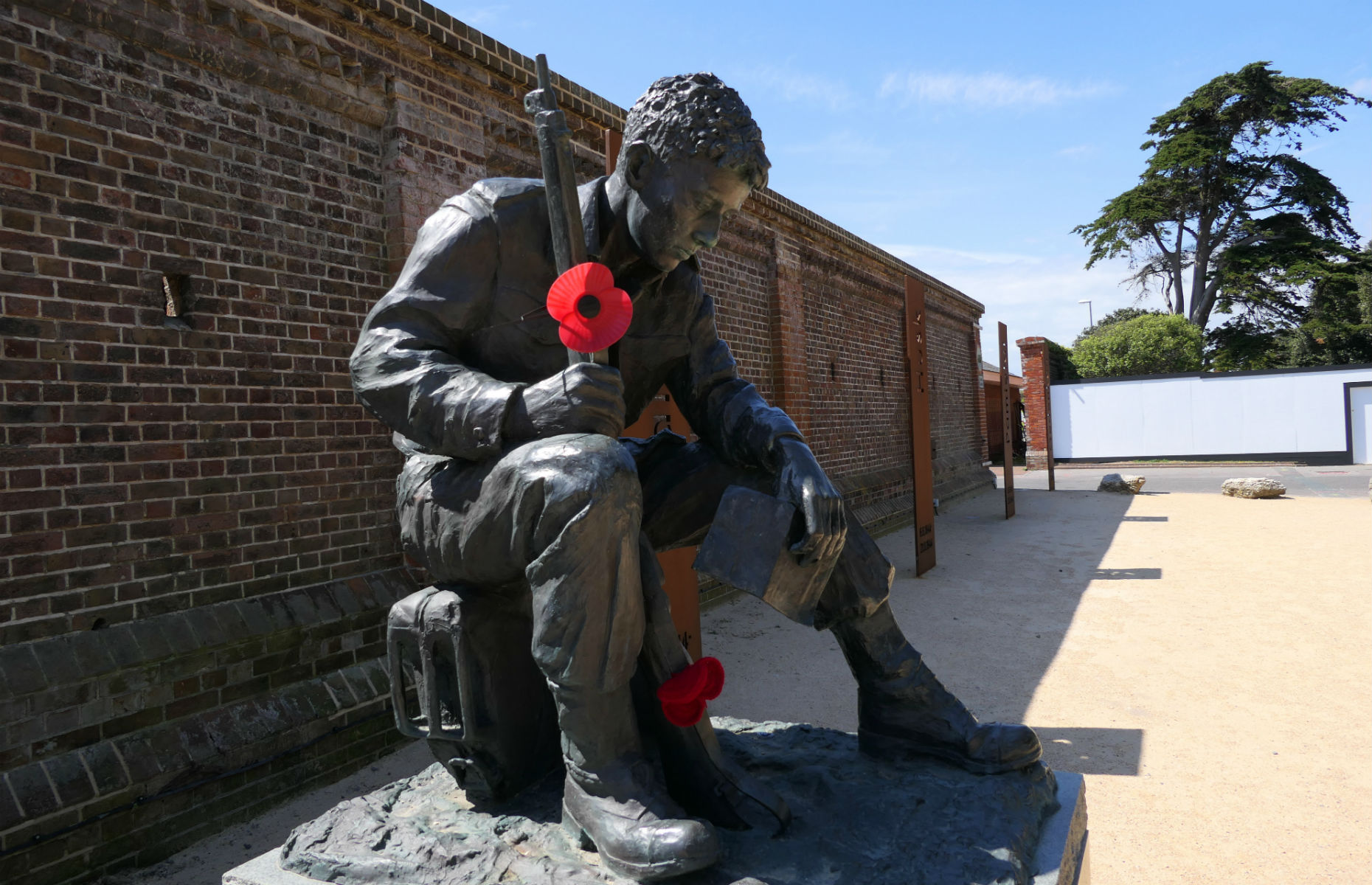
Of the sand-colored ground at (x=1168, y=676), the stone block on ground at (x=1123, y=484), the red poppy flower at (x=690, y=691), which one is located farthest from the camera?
the stone block on ground at (x=1123, y=484)

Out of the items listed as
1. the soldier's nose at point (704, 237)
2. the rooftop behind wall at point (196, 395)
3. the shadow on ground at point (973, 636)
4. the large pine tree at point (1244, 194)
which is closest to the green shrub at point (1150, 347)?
the large pine tree at point (1244, 194)

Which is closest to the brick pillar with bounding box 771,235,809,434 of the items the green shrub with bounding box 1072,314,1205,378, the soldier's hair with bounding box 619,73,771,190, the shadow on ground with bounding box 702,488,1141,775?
the shadow on ground with bounding box 702,488,1141,775

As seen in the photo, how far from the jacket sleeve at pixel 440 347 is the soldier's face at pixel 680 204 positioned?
0.32 metres

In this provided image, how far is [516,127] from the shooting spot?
526 centimetres

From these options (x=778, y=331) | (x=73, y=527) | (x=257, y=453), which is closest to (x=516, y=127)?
(x=257, y=453)

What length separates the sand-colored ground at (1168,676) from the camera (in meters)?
2.82

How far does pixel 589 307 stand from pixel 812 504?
63cm

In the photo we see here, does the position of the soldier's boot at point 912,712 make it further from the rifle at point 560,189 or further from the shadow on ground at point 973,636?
the shadow on ground at point 973,636

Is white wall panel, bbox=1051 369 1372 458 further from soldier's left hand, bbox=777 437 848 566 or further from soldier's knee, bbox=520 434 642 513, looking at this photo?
soldier's knee, bbox=520 434 642 513

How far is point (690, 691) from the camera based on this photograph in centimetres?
168

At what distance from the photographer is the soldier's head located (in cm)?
177

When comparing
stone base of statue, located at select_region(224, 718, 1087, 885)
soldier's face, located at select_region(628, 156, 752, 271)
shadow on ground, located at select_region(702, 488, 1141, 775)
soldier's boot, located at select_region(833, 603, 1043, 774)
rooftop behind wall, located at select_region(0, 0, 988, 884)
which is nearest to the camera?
stone base of statue, located at select_region(224, 718, 1087, 885)

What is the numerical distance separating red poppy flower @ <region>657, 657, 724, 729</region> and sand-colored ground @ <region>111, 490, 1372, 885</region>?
Result: 5.32ft

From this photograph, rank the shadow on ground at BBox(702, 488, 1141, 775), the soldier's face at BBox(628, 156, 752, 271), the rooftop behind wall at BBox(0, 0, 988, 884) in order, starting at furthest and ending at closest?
the shadow on ground at BBox(702, 488, 1141, 775)
the rooftop behind wall at BBox(0, 0, 988, 884)
the soldier's face at BBox(628, 156, 752, 271)
